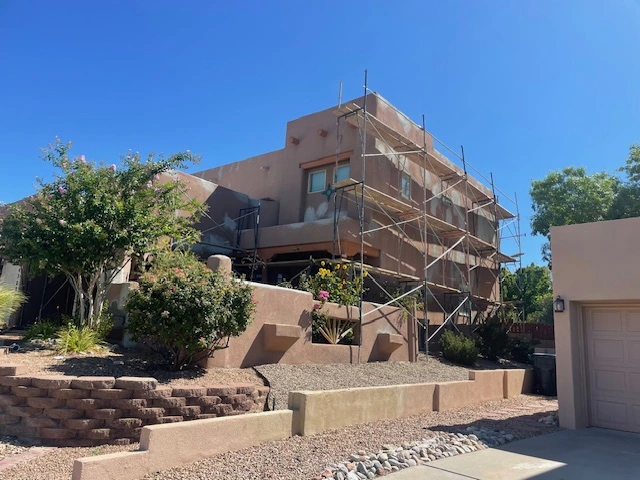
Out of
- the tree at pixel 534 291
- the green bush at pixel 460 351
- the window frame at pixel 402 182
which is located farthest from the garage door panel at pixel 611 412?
the tree at pixel 534 291

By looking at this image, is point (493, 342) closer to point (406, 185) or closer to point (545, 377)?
point (545, 377)

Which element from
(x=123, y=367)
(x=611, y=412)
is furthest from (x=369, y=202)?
(x=123, y=367)

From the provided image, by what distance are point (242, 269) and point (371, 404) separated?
1020cm

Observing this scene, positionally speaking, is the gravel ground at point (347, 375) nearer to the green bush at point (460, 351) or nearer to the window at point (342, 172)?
the green bush at point (460, 351)

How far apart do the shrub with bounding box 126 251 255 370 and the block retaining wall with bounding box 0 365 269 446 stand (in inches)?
40.3

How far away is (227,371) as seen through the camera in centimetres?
832

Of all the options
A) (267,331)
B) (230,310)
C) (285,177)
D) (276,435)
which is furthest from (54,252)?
(285,177)

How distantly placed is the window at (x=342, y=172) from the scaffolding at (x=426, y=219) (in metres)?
0.33

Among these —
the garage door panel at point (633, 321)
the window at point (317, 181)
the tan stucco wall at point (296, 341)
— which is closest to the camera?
the garage door panel at point (633, 321)

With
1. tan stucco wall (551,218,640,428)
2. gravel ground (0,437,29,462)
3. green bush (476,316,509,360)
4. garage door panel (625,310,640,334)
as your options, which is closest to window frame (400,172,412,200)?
green bush (476,316,509,360)

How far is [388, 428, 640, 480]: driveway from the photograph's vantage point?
17.1 feet

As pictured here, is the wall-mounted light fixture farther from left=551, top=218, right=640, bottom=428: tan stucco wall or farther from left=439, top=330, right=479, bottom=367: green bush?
left=439, top=330, right=479, bottom=367: green bush

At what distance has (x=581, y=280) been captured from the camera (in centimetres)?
821

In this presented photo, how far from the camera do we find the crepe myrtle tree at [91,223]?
8.70 m
